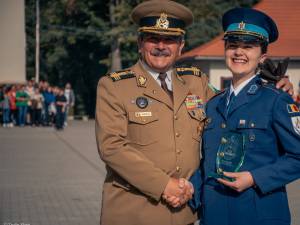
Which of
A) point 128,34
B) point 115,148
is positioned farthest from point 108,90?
point 128,34

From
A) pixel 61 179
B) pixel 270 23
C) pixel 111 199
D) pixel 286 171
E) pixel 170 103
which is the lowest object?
pixel 61 179

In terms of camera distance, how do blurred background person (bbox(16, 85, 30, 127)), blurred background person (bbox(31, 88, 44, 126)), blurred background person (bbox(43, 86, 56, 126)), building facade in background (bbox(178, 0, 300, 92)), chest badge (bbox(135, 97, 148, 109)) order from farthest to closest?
blurred background person (bbox(43, 86, 56, 126)) < blurred background person (bbox(31, 88, 44, 126)) < building facade in background (bbox(178, 0, 300, 92)) < blurred background person (bbox(16, 85, 30, 127)) < chest badge (bbox(135, 97, 148, 109))

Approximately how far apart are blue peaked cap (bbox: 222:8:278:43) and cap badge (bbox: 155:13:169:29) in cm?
36

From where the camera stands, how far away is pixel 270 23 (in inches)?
161

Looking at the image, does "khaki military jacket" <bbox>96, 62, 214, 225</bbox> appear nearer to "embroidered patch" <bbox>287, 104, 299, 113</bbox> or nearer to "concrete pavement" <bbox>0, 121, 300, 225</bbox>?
"embroidered patch" <bbox>287, 104, 299, 113</bbox>

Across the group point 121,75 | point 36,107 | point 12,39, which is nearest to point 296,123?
point 121,75

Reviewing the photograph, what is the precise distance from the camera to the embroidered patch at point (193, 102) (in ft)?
14.2

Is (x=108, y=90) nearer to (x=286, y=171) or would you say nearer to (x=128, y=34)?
(x=286, y=171)

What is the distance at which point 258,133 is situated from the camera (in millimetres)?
3832

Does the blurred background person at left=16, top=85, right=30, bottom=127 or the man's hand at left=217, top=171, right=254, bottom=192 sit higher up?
the man's hand at left=217, top=171, right=254, bottom=192

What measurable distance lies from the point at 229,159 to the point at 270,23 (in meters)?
0.85

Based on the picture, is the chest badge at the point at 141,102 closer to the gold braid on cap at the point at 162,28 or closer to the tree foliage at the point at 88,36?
the gold braid on cap at the point at 162,28

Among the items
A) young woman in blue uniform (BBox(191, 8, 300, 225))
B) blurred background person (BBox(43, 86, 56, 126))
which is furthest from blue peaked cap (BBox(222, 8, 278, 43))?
blurred background person (BBox(43, 86, 56, 126))

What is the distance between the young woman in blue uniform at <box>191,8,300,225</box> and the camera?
379 centimetres
